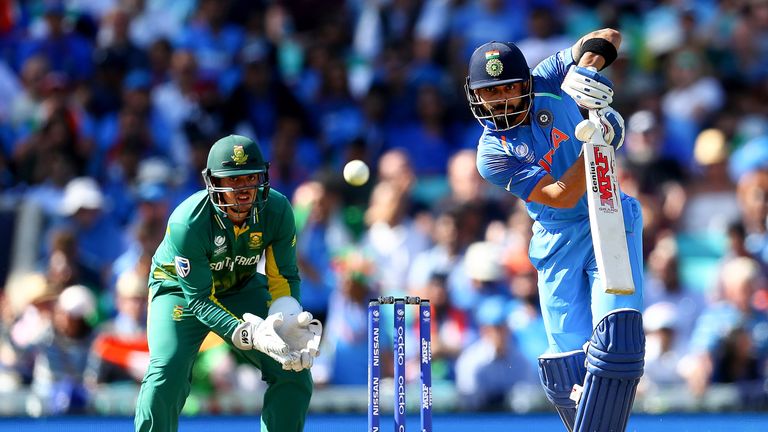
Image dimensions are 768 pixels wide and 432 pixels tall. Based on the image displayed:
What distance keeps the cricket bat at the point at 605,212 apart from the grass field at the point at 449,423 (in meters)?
2.17

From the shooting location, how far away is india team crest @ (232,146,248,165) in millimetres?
5156

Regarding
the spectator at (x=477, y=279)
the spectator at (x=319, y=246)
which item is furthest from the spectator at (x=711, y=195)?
the spectator at (x=319, y=246)

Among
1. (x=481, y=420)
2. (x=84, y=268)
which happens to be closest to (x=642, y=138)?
(x=481, y=420)

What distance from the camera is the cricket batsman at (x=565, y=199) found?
16.0ft

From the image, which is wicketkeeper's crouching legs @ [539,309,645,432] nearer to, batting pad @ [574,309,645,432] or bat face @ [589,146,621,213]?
batting pad @ [574,309,645,432]

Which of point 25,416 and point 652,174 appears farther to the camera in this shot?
point 652,174

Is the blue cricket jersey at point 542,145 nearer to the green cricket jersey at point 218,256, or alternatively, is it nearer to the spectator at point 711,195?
the green cricket jersey at point 218,256

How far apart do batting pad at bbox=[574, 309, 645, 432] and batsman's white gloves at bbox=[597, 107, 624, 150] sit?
25.2 inches

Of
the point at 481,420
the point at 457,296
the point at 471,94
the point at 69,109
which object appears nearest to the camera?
the point at 471,94

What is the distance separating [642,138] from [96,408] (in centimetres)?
422

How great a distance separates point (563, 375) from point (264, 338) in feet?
3.82

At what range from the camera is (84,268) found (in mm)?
8836

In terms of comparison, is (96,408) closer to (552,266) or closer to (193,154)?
(193,154)

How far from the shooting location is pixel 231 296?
5.48 metres
